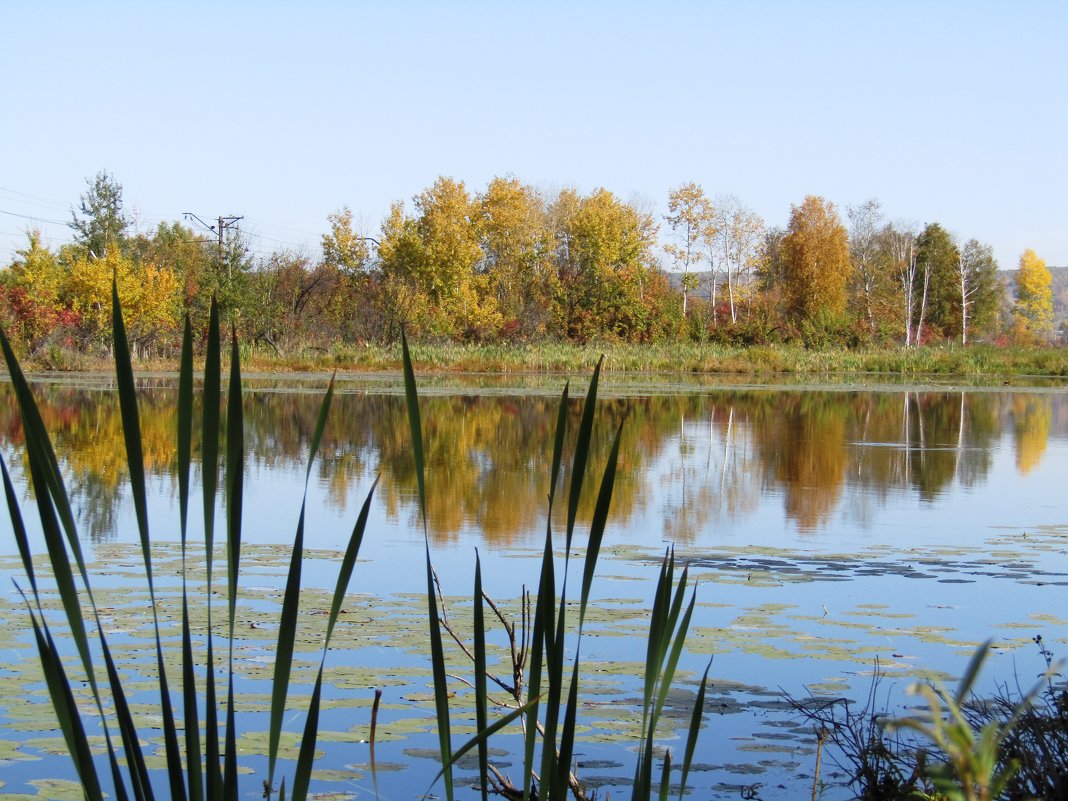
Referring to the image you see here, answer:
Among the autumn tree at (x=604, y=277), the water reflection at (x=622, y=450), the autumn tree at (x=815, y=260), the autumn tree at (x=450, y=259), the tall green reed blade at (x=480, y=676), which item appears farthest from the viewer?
the autumn tree at (x=815, y=260)

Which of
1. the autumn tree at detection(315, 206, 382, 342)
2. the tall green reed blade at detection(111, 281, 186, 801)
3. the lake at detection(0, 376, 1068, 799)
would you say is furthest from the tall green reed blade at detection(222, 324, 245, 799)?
A: the autumn tree at detection(315, 206, 382, 342)

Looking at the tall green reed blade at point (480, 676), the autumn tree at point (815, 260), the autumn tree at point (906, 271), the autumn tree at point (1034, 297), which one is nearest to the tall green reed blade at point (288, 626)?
the tall green reed blade at point (480, 676)

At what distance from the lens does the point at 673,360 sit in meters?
45.3

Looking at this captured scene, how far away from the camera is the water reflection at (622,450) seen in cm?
1138

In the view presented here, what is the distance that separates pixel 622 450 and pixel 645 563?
802 centimetres

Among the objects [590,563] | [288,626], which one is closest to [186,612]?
[288,626]

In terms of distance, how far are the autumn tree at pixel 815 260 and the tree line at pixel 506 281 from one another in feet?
0.29

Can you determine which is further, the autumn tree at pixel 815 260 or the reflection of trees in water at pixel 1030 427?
the autumn tree at pixel 815 260

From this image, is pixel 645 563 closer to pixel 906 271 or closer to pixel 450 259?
pixel 450 259

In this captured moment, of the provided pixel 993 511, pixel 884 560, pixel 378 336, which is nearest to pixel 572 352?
pixel 378 336

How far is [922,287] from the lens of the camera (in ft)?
238

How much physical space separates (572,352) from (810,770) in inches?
1566

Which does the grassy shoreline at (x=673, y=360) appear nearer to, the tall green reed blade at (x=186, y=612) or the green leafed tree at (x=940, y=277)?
the green leafed tree at (x=940, y=277)

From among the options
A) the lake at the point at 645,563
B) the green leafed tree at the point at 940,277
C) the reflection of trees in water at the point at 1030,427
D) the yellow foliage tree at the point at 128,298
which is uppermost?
the green leafed tree at the point at 940,277
